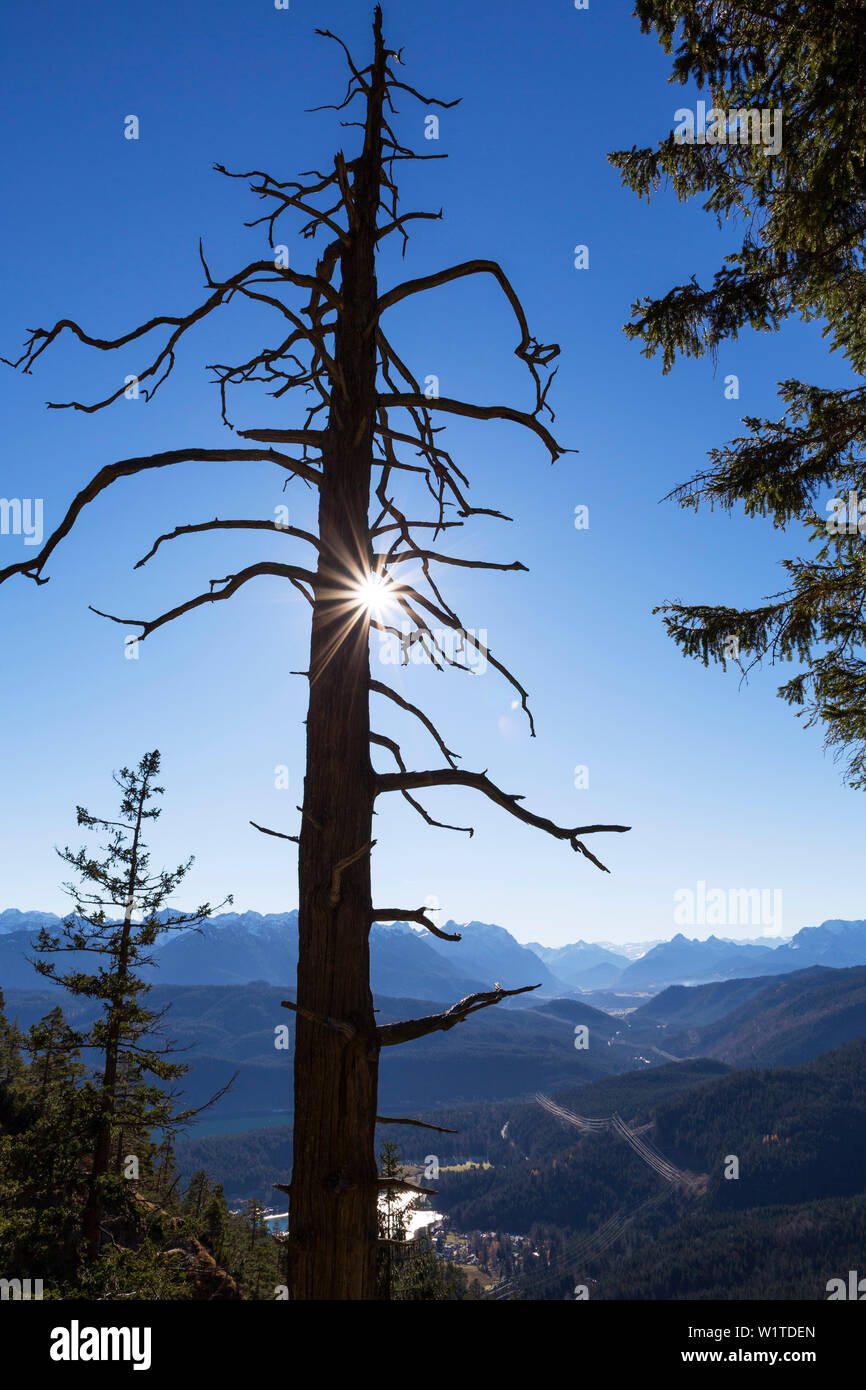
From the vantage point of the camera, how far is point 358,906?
278cm

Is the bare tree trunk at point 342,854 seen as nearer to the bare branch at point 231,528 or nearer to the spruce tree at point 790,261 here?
the bare branch at point 231,528

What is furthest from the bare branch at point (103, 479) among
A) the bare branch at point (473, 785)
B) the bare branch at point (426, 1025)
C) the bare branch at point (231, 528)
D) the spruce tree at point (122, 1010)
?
the spruce tree at point (122, 1010)

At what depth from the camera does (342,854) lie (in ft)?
9.13

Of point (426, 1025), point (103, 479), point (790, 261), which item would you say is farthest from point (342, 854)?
point (790, 261)

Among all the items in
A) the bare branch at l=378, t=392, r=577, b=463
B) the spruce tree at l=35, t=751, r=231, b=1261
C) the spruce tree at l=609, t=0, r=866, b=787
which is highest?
the spruce tree at l=609, t=0, r=866, b=787

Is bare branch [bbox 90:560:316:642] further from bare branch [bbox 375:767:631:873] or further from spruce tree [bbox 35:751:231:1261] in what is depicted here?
spruce tree [bbox 35:751:231:1261]

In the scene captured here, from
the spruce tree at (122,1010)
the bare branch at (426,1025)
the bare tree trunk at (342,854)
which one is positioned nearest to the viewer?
the bare tree trunk at (342,854)

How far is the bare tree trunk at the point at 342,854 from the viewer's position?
2.50 metres

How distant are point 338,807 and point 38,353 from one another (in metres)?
2.42

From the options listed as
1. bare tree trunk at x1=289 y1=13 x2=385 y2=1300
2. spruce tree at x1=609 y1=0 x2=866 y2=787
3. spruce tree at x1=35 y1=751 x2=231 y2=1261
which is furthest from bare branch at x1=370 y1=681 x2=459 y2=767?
spruce tree at x1=35 y1=751 x2=231 y2=1261

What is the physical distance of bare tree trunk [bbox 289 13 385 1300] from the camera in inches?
98.6

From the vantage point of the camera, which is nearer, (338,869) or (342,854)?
(338,869)

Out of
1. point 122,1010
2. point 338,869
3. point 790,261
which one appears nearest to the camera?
point 338,869

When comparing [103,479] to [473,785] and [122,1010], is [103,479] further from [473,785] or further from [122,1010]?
[122,1010]
